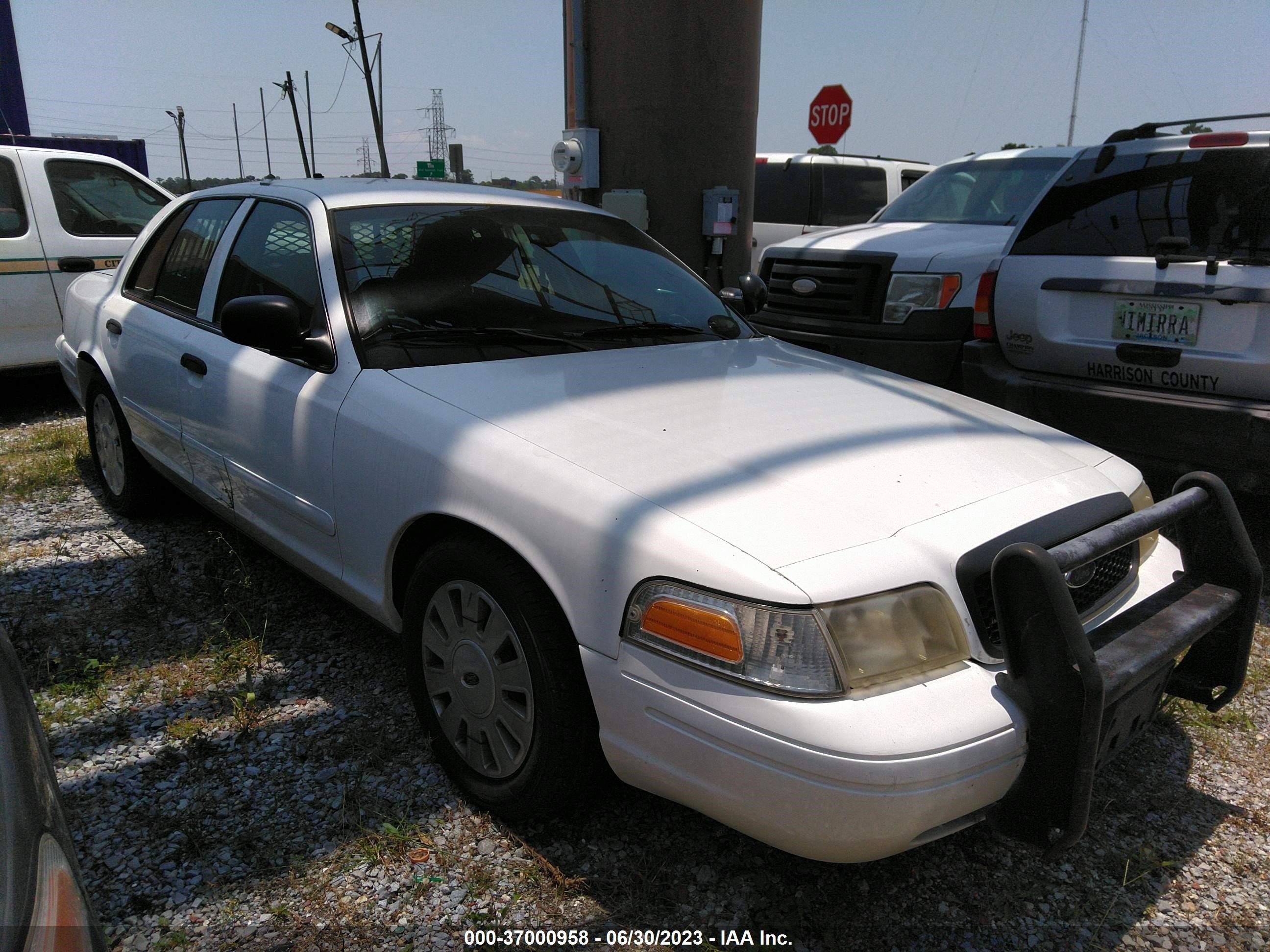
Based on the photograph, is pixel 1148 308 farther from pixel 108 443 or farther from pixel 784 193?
pixel 784 193

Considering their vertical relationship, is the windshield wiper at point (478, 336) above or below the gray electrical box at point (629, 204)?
below

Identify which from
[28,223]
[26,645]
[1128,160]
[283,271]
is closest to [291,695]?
[26,645]

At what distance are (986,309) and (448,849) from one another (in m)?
3.77

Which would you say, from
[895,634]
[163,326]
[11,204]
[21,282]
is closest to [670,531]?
[895,634]

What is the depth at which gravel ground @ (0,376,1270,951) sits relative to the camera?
2.15 metres

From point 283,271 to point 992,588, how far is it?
249 centimetres

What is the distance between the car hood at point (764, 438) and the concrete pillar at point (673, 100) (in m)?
5.41

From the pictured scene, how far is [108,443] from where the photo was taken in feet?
15.0

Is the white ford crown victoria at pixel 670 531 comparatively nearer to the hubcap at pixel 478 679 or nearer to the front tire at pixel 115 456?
the hubcap at pixel 478 679

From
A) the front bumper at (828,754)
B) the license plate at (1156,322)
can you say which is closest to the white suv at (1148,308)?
the license plate at (1156,322)

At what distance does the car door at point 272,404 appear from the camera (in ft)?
9.16

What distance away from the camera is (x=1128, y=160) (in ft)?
14.9

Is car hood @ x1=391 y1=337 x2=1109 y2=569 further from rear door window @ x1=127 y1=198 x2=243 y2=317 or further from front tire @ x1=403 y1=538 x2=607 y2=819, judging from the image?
rear door window @ x1=127 y1=198 x2=243 y2=317

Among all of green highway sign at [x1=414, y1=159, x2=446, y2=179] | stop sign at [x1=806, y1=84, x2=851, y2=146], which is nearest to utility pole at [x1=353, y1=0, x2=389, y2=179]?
green highway sign at [x1=414, y1=159, x2=446, y2=179]
